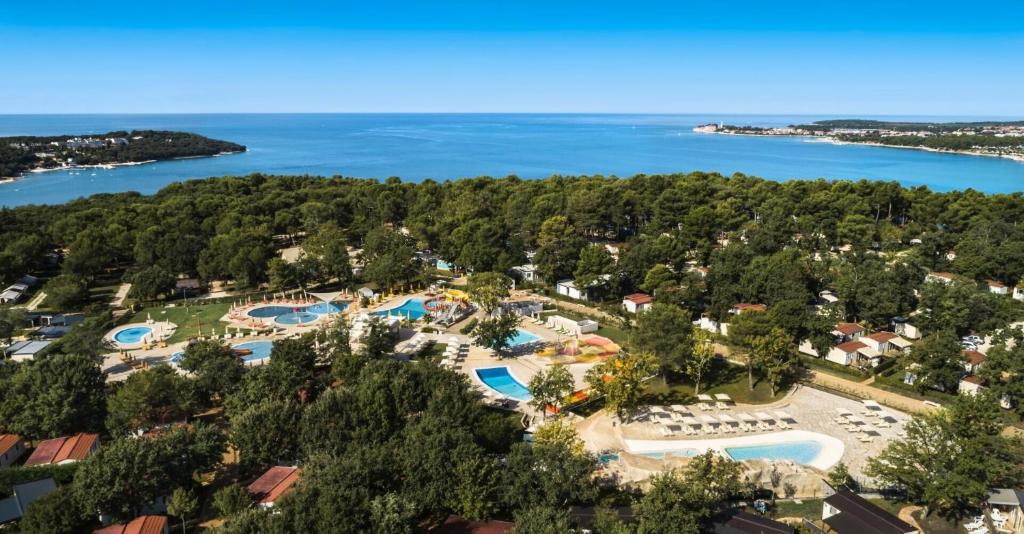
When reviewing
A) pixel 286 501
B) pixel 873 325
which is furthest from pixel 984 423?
pixel 286 501

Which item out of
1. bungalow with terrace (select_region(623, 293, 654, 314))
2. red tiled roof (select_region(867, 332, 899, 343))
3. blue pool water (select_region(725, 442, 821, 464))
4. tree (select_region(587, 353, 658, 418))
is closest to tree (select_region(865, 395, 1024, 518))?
blue pool water (select_region(725, 442, 821, 464))

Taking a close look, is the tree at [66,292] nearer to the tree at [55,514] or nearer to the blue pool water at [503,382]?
the tree at [55,514]

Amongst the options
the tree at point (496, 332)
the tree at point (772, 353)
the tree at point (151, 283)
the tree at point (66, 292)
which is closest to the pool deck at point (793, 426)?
the tree at point (772, 353)

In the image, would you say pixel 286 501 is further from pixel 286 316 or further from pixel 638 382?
pixel 286 316

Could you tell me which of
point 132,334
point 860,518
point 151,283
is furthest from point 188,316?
point 860,518

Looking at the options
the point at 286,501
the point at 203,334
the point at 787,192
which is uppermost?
the point at 787,192

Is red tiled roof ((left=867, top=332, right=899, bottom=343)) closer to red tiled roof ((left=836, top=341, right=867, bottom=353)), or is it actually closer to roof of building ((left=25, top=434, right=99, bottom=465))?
red tiled roof ((left=836, top=341, right=867, bottom=353))
